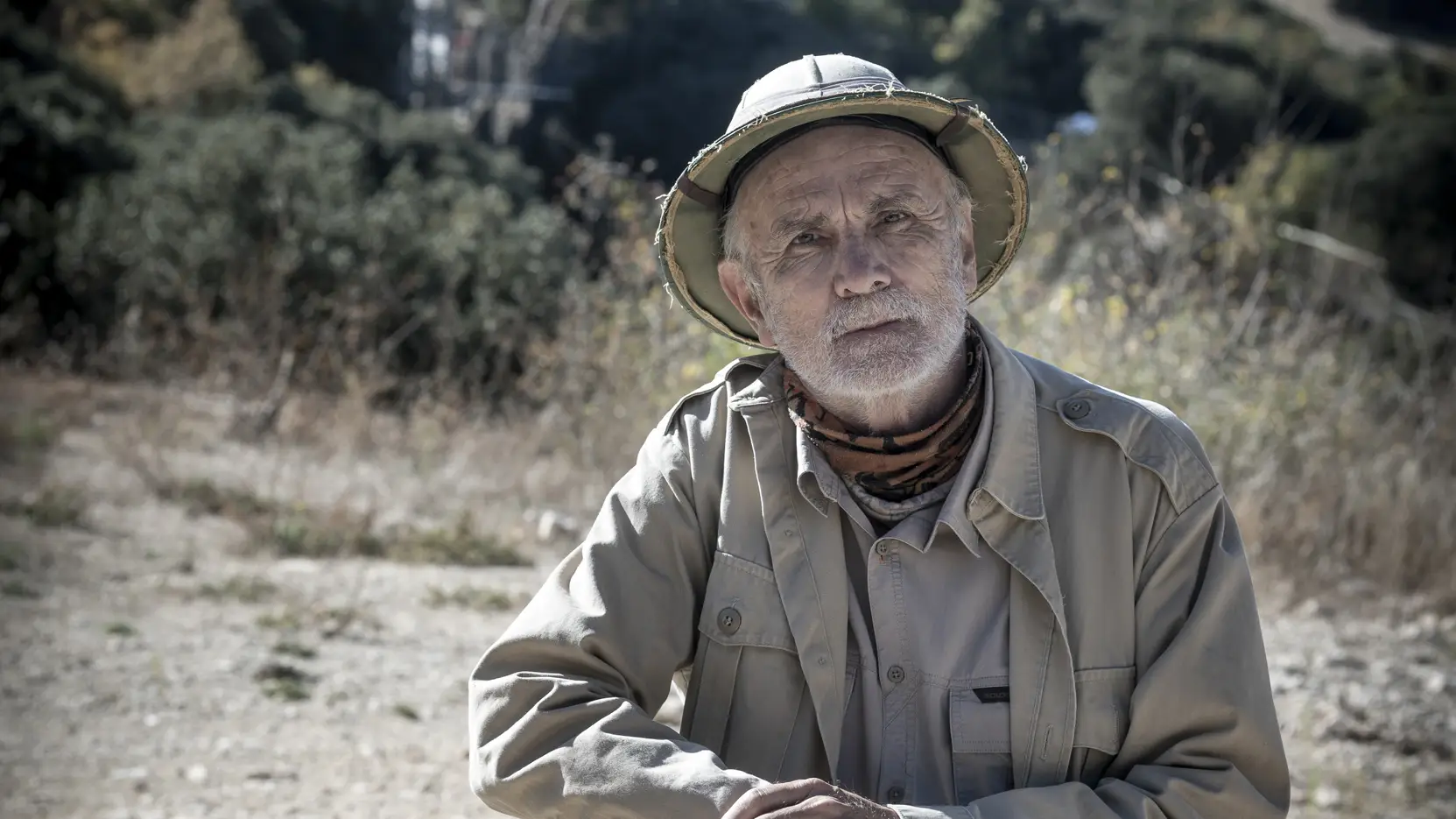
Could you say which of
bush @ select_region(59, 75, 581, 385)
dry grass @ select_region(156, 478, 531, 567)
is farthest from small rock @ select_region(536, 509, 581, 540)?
bush @ select_region(59, 75, 581, 385)

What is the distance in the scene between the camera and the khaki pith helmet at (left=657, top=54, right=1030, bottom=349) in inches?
88.0

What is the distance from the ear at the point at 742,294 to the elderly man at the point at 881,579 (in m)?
0.11

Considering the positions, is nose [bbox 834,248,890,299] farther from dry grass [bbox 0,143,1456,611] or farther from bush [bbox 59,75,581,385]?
bush [bbox 59,75,581,385]

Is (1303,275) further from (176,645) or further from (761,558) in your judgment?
(761,558)

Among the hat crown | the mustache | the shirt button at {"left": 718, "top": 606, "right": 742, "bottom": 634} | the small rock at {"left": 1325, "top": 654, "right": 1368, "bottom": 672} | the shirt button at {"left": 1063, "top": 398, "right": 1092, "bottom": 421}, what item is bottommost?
the small rock at {"left": 1325, "top": 654, "right": 1368, "bottom": 672}

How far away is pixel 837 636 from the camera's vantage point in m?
2.12

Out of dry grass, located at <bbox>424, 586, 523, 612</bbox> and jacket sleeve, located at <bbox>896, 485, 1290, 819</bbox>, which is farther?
dry grass, located at <bbox>424, 586, 523, 612</bbox>

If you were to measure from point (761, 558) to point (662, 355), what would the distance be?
15.1ft

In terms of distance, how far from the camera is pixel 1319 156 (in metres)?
13.4

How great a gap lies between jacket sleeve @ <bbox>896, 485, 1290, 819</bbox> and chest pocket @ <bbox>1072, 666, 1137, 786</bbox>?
20 millimetres

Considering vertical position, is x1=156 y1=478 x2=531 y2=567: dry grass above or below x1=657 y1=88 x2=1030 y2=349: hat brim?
below

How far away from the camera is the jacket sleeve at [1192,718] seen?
6.31 ft

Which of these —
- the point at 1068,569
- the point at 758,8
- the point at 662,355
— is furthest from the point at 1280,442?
the point at 758,8

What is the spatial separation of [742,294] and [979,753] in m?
0.95
